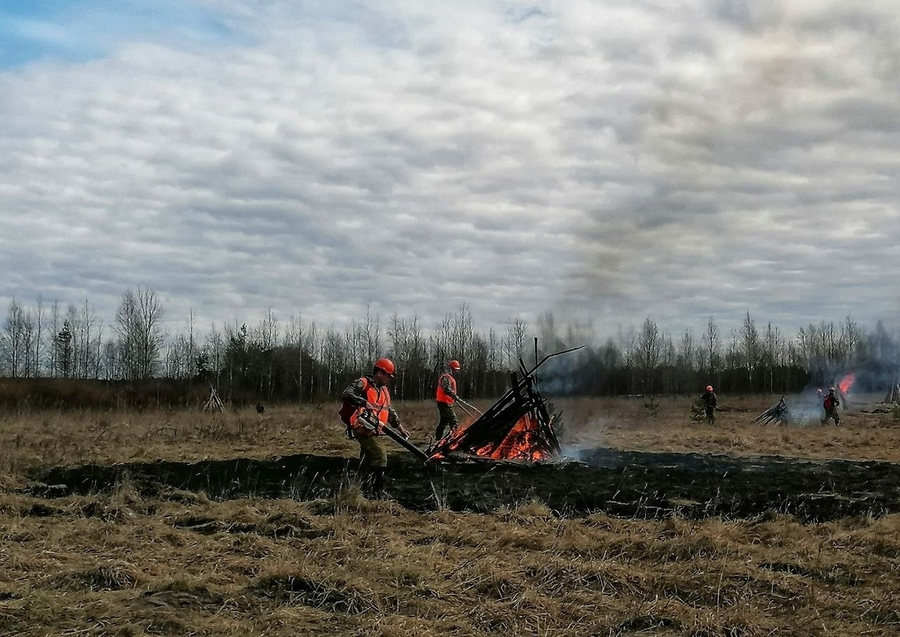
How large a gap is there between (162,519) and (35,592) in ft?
9.10

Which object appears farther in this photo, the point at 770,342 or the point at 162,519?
the point at 770,342

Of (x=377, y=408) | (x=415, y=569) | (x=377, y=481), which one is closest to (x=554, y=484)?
(x=377, y=481)

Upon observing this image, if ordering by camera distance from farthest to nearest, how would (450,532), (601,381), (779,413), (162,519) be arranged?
(779,413) < (601,381) < (162,519) < (450,532)

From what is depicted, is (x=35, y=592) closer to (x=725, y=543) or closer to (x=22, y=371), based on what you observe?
(x=725, y=543)

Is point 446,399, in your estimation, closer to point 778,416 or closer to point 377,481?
point 377,481

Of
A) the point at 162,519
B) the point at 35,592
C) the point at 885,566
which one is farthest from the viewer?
the point at 162,519

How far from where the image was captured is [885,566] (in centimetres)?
658

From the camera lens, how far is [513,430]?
14.7m

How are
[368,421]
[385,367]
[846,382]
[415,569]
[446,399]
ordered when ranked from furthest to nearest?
[846,382] → [446,399] → [385,367] → [368,421] → [415,569]

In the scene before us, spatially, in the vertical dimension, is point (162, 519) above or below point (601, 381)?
below

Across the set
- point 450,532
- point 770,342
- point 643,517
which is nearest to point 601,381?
point 643,517

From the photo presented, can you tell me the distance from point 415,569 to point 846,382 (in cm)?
3648

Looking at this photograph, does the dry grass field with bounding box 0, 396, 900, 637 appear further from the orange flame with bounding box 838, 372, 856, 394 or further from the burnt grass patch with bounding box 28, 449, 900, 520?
the orange flame with bounding box 838, 372, 856, 394

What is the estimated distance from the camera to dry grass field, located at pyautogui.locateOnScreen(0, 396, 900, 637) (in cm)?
528
